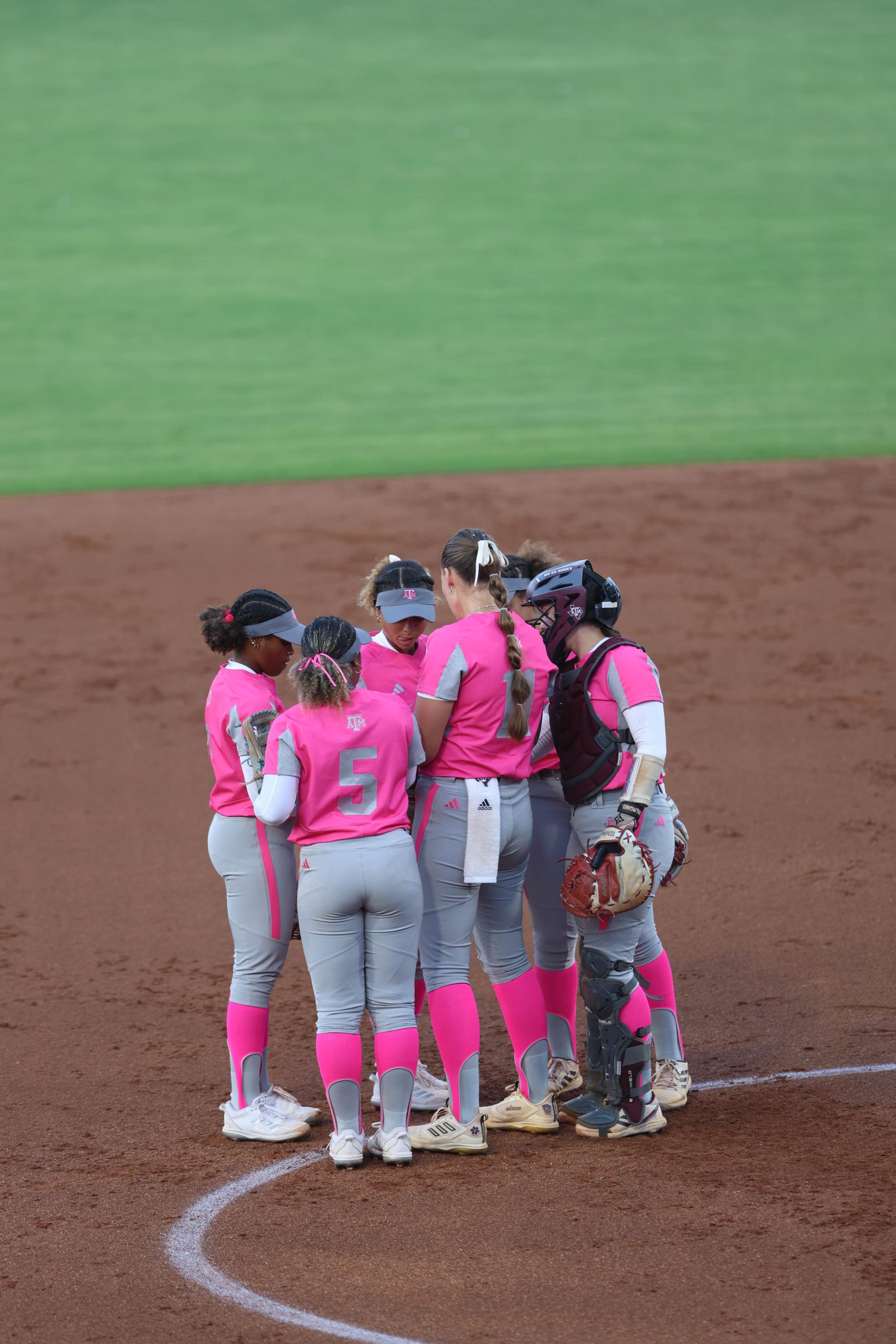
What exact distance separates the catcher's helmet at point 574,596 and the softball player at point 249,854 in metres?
0.84

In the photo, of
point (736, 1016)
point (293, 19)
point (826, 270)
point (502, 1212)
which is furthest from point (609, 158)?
point (502, 1212)

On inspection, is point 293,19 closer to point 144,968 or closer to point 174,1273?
point 144,968

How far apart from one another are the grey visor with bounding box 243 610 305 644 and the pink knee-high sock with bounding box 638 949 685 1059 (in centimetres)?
169

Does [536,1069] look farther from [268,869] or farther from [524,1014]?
[268,869]

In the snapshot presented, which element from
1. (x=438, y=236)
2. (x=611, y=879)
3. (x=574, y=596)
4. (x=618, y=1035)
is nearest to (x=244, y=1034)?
(x=618, y=1035)

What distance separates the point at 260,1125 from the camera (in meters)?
4.74

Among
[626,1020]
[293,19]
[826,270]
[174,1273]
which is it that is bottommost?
[174,1273]

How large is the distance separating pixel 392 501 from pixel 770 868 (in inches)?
303

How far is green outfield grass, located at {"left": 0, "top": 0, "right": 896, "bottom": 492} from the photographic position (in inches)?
691

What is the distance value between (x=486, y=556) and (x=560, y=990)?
164cm

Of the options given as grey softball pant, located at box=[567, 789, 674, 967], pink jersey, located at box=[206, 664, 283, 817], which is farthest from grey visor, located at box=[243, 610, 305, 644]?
grey softball pant, located at box=[567, 789, 674, 967]

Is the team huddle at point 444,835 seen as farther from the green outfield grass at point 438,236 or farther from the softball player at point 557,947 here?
the green outfield grass at point 438,236

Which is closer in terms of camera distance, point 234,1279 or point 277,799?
point 234,1279

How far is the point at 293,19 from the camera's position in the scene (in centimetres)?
3206
